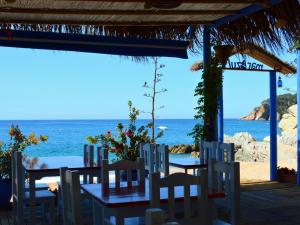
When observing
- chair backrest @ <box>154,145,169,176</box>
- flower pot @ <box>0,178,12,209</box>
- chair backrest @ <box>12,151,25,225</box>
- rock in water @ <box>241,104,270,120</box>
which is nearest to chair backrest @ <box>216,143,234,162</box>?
chair backrest @ <box>154,145,169,176</box>

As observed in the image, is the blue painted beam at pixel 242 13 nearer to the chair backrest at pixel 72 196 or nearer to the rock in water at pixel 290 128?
the chair backrest at pixel 72 196

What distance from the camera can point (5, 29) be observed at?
18.3ft

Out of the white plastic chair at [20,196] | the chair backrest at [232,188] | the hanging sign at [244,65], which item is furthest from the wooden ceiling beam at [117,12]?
the chair backrest at [232,188]

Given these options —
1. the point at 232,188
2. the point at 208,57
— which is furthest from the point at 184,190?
the point at 208,57

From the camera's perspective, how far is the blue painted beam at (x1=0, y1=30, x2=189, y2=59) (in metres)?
5.58

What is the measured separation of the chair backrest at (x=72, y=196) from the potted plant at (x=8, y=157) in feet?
9.17

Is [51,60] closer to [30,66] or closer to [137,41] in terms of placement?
[30,66]

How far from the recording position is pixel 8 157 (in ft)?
18.9

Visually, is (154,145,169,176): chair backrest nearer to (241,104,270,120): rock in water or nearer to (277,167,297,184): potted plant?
(277,167,297,184): potted plant

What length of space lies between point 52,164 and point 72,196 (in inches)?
86.0

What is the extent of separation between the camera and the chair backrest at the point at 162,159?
4805 millimetres

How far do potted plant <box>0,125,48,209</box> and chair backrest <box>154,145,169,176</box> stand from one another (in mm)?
1596

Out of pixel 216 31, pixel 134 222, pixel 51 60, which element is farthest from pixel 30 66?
pixel 134 222

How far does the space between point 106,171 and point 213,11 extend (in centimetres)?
306
